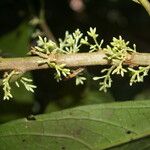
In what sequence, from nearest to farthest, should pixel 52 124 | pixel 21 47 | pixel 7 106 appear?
1. pixel 52 124
2. pixel 7 106
3. pixel 21 47

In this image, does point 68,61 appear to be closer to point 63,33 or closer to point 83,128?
point 83,128

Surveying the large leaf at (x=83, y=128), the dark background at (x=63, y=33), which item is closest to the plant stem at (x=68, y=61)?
the large leaf at (x=83, y=128)

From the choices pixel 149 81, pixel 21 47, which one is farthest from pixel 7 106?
pixel 149 81

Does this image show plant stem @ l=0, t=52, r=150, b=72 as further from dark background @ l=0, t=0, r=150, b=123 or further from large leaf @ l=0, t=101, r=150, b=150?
dark background @ l=0, t=0, r=150, b=123

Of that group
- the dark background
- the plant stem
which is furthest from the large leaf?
the dark background

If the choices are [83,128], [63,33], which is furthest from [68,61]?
[63,33]

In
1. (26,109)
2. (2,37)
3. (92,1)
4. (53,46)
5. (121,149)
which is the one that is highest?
(92,1)

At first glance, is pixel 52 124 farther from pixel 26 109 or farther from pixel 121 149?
pixel 26 109

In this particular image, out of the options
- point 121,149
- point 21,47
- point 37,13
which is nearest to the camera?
point 121,149
